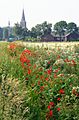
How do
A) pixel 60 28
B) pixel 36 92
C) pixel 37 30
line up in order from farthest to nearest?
pixel 60 28, pixel 37 30, pixel 36 92

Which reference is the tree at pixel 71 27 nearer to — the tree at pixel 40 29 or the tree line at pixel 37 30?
the tree line at pixel 37 30

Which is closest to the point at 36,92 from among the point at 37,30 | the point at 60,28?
the point at 37,30

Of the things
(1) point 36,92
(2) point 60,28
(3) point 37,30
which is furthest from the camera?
(2) point 60,28

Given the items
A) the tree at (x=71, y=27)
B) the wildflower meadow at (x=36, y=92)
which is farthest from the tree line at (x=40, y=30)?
the wildflower meadow at (x=36, y=92)

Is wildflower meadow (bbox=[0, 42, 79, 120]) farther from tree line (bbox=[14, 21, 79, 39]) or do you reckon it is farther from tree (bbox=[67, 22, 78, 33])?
tree (bbox=[67, 22, 78, 33])

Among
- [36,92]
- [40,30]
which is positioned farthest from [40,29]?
[36,92]

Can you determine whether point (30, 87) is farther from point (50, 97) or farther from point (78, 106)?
point (78, 106)

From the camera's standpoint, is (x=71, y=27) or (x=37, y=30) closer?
(x=37, y=30)

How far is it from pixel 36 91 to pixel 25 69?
1.43 m

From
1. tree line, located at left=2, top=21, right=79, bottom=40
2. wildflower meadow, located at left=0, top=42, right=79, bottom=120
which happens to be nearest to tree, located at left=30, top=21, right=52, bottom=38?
tree line, located at left=2, top=21, right=79, bottom=40

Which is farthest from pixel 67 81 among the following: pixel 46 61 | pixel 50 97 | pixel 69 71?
pixel 46 61

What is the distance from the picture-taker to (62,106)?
23.3 feet

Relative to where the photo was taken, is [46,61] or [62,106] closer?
[62,106]

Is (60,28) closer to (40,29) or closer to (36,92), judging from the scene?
(40,29)
